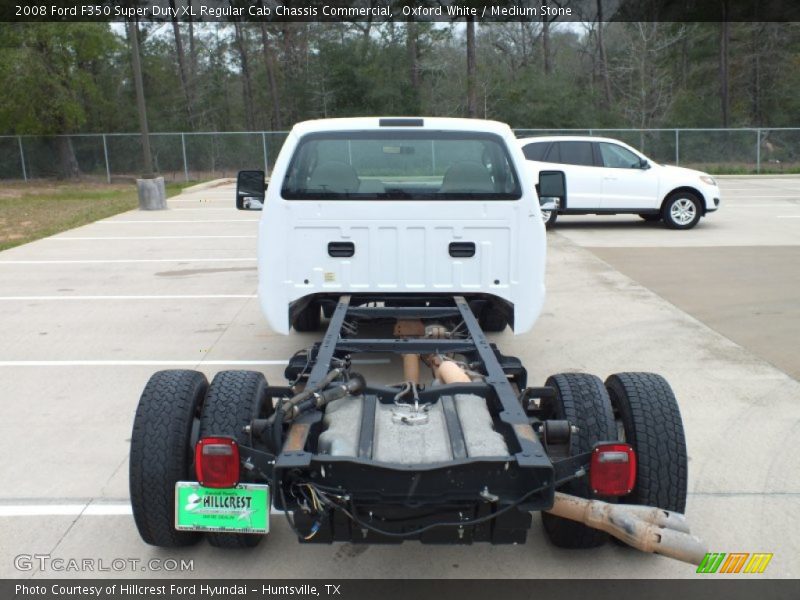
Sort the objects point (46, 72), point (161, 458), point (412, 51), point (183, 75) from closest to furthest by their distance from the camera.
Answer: point (161, 458) < point (46, 72) < point (412, 51) < point (183, 75)

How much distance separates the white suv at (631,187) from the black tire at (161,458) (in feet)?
37.8

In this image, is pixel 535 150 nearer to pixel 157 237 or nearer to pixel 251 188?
pixel 157 237

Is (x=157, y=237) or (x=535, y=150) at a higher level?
(x=535, y=150)

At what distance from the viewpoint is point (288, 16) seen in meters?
42.6

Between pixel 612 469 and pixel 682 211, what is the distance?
40.3 feet

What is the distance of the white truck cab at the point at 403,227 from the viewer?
220 inches

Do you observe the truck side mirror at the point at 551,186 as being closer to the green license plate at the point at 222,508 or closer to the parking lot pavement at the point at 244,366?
the parking lot pavement at the point at 244,366

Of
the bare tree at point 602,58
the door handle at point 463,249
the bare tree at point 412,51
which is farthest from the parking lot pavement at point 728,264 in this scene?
the bare tree at point 602,58

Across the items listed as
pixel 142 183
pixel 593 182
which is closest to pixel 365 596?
pixel 593 182

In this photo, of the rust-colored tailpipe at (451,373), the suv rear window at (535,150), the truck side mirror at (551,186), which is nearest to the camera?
the rust-colored tailpipe at (451,373)

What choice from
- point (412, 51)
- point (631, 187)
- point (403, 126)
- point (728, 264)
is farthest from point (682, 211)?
point (412, 51)

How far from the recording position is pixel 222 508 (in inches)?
123

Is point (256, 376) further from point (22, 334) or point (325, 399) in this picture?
point (22, 334)

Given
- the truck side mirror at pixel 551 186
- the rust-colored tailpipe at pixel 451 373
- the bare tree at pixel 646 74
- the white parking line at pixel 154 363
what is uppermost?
the bare tree at pixel 646 74
